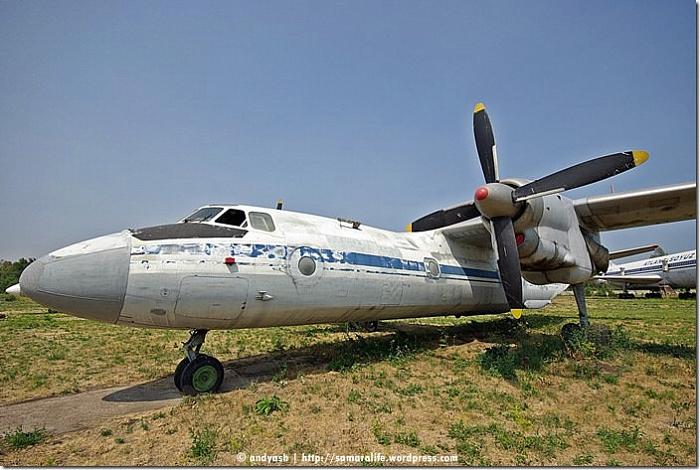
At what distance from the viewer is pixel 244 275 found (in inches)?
279

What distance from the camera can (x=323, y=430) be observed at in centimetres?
547

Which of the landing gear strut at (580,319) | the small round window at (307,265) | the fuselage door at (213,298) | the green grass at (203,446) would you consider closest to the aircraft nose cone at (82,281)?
the fuselage door at (213,298)

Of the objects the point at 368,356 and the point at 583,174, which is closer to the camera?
the point at 583,174

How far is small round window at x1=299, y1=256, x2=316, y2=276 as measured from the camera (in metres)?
7.92

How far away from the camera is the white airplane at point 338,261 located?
6250 millimetres

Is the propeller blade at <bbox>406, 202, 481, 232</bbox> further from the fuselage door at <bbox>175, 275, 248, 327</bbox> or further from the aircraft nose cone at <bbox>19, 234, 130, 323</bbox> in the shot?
the aircraft nose cone at <bbox>19, 234, 130, 323</bbox>

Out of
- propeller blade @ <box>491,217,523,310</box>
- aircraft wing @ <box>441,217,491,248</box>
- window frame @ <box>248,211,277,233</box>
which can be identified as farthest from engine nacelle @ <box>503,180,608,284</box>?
window frame @ <box>248,211,277,233</box>

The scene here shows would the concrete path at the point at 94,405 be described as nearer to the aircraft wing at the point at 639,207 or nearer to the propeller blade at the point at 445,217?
the propeller blade at the point at 445,217

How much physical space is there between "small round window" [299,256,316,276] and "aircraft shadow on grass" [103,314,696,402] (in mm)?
2118

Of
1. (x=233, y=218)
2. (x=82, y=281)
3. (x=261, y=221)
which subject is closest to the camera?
(x=82, y=281)

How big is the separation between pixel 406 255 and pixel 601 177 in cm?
468

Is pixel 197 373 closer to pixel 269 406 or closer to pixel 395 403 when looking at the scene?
pixel 269 406

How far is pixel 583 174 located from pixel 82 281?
982cm

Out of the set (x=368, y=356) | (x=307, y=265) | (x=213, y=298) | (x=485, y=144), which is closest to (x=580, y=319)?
(x=485, y=144)
